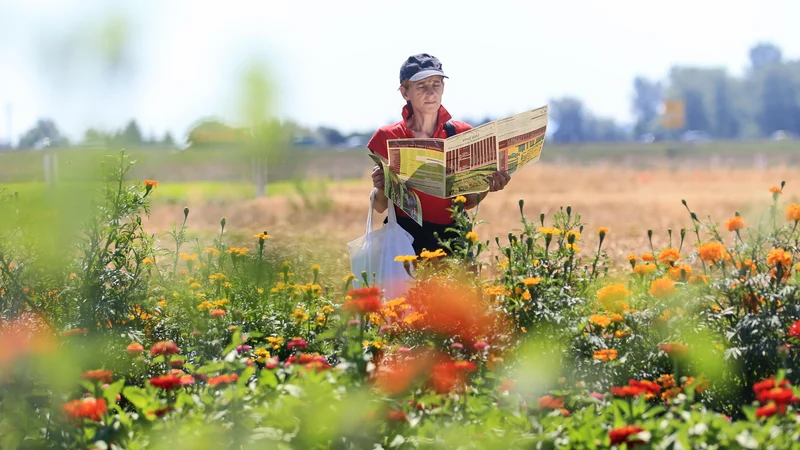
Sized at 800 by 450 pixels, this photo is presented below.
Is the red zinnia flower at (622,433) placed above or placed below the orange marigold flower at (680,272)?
below

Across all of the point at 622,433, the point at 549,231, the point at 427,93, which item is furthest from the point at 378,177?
the point at 622,433

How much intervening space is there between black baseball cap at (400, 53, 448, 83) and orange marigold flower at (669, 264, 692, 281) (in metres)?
1.24

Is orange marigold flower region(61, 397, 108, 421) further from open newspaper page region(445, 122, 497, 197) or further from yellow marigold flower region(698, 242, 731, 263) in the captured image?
yellow marigold flower region(698, 242, 731, 263)

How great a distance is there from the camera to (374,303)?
2.76 metres

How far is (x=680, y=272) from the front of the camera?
3695 millimetres

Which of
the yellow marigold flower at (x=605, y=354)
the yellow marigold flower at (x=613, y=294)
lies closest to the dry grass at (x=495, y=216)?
the yellow marigold flower at (x=613, y=294)

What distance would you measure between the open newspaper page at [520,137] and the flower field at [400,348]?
30 cm

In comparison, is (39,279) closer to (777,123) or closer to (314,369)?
(314,369)

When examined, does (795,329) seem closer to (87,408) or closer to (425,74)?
(425,74)

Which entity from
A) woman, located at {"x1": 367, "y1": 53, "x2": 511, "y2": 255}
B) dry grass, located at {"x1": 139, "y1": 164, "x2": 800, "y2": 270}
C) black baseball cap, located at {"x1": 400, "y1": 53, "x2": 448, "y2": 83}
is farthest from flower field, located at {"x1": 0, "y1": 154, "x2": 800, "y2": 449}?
dry grass, located at {"x1": 139, "y1": 164, "x2": 800, "y2": 270}

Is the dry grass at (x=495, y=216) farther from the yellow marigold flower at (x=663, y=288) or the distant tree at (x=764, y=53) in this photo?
the distant tree at (x=764, y=53)

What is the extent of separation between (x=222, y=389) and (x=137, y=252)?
1753mm

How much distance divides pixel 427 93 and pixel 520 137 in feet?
1.59

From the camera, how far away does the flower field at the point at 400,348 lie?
2.53m
